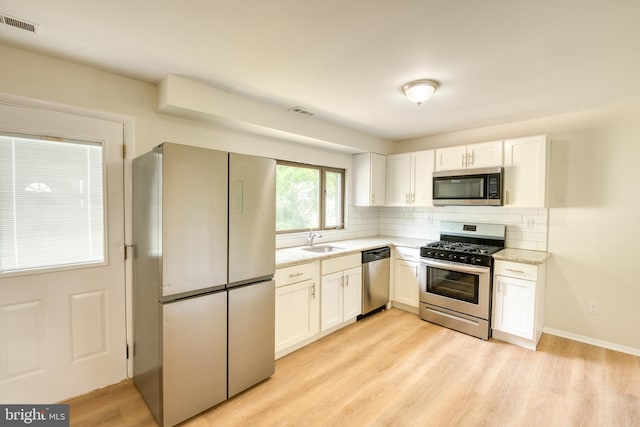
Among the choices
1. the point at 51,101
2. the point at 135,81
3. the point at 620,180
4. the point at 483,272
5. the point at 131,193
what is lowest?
the point at 483,272

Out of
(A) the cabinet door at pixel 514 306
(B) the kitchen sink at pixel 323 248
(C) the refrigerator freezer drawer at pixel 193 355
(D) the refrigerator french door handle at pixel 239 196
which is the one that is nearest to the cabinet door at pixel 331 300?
(B) the kitchen sink at pixel 323 248

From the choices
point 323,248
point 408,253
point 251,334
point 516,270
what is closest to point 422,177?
point 408,253

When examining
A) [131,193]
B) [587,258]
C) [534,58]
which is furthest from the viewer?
[587,258]

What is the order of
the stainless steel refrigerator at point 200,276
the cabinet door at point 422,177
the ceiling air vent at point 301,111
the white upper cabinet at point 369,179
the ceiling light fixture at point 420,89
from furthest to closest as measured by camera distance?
the white upper cabinet at point 369,179
the cabinet door at point 422,177
the ceiling air vent at point 301,111
the ceiling light fixture at point 420,89
the stainless steel refrigerator at point 200,276

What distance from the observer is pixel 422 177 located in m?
3.88

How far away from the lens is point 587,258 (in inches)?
117

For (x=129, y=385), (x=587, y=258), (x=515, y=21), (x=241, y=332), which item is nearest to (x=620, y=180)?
(x=587, y=258)

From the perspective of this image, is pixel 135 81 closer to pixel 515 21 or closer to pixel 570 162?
pixel 515 21

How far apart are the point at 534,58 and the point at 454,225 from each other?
2305 millimetres

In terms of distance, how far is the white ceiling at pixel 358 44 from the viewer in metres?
1.44

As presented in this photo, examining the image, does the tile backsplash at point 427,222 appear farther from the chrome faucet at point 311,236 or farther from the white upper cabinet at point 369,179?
the white upper cabinet at point 369,179

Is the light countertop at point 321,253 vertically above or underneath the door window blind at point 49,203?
underneath

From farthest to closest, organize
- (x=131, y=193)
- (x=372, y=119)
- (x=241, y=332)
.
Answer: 1. (x=372, y=119)
2. (x=131, y=193)
3. (x=241, y=332)
